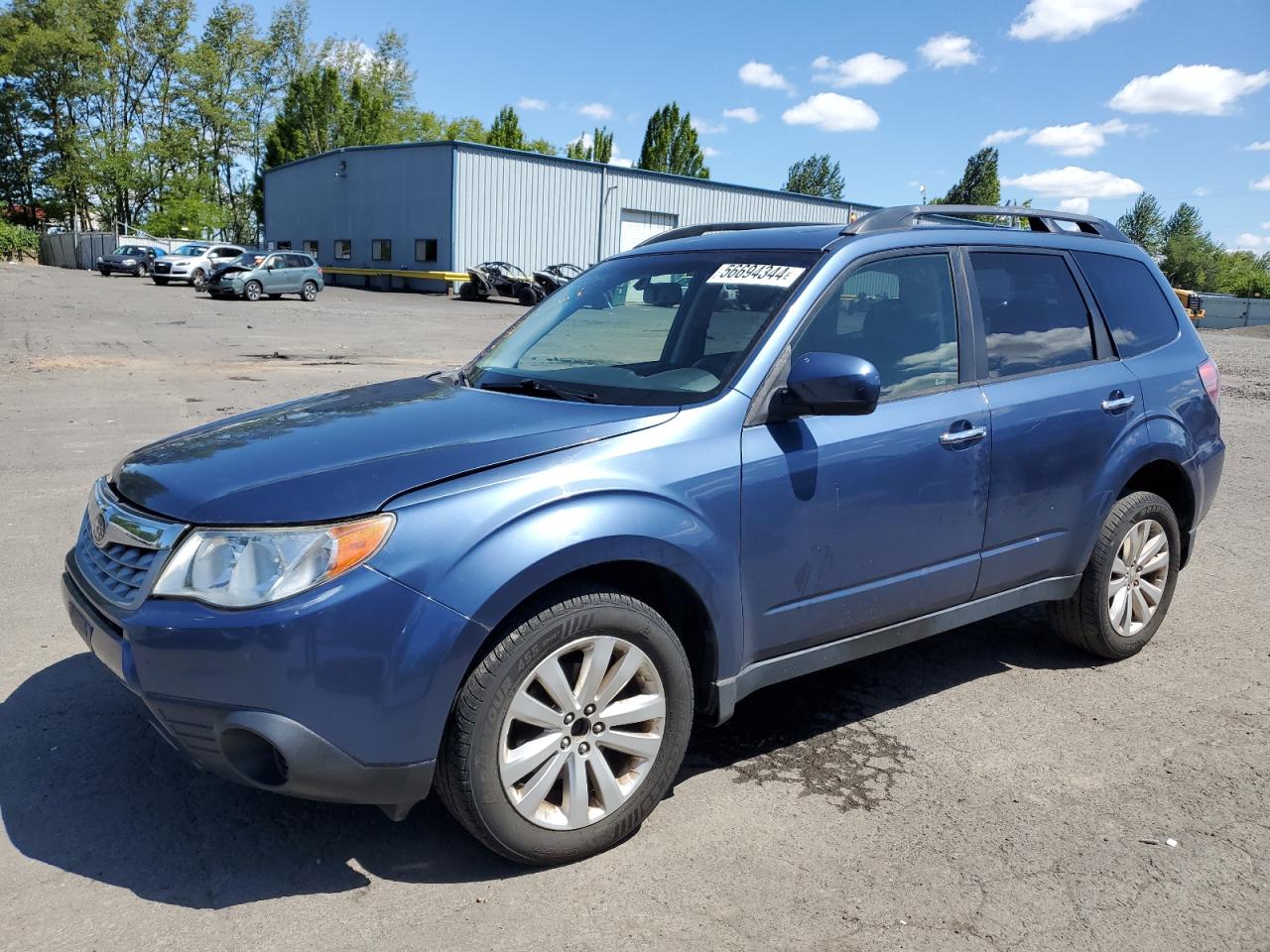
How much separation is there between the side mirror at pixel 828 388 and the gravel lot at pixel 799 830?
1286 millimetres

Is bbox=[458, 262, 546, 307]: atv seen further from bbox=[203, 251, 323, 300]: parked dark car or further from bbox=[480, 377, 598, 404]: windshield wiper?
bbox=[480, 377, 598, 404]: windshield wiper

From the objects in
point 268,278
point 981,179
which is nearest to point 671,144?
point 981,179

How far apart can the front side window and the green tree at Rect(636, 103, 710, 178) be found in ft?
293

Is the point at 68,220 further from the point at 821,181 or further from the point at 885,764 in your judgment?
the point at 885,764

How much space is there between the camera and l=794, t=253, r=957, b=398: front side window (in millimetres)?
3426

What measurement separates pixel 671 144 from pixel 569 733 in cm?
9254

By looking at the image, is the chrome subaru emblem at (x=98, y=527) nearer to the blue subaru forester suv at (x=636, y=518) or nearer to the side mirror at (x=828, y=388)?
the blue subaru forester suv at (x=636, y=518)

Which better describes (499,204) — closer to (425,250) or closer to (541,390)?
(425,250)

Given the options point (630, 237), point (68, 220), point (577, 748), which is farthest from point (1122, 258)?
point (68, 220)

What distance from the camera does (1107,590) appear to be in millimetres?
4328

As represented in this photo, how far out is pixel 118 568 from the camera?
9.05 feet

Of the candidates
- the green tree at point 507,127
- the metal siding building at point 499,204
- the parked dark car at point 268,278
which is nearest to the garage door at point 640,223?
the metal siding building at point 499,204

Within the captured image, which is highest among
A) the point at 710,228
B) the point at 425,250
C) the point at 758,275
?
the point at 425,250

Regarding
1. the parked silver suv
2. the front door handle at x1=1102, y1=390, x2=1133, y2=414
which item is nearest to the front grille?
the front door handle at x1=1102, y1=390, x2=1133, y2=414
